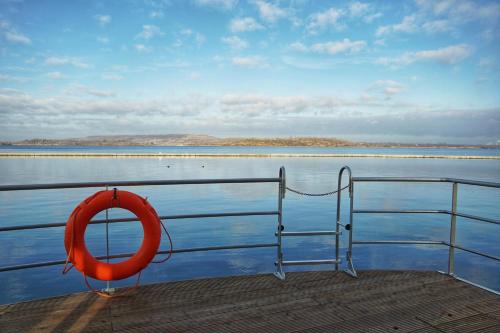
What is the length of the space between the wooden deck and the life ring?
0.77 feet

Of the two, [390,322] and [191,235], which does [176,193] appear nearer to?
[191,235]

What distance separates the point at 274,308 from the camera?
2.84 metres

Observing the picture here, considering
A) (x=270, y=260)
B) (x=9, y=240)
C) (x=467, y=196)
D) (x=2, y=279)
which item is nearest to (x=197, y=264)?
(x=270, y=260)

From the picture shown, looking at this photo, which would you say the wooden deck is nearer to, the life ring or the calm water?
the life ring

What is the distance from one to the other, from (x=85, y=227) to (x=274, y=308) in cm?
154

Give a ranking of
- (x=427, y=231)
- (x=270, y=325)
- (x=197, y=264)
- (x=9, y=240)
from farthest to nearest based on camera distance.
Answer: (x=427, y=231) < (x=9, y=240) < (x=197, y=264) < (x=270, y=325)

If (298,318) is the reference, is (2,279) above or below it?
below

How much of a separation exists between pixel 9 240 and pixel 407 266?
29.3 feet

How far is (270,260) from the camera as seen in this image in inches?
311

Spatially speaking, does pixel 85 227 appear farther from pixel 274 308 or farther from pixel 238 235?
pixel 238 235

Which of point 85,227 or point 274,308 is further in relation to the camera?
point 85,227

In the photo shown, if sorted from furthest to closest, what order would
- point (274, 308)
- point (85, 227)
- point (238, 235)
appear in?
point (238, 235), point (85, 227), point (274, 308)

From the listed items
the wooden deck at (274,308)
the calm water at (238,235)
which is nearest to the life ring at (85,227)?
the wooden deck at (274,308)

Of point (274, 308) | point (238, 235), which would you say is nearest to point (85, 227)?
point (274, 308)
